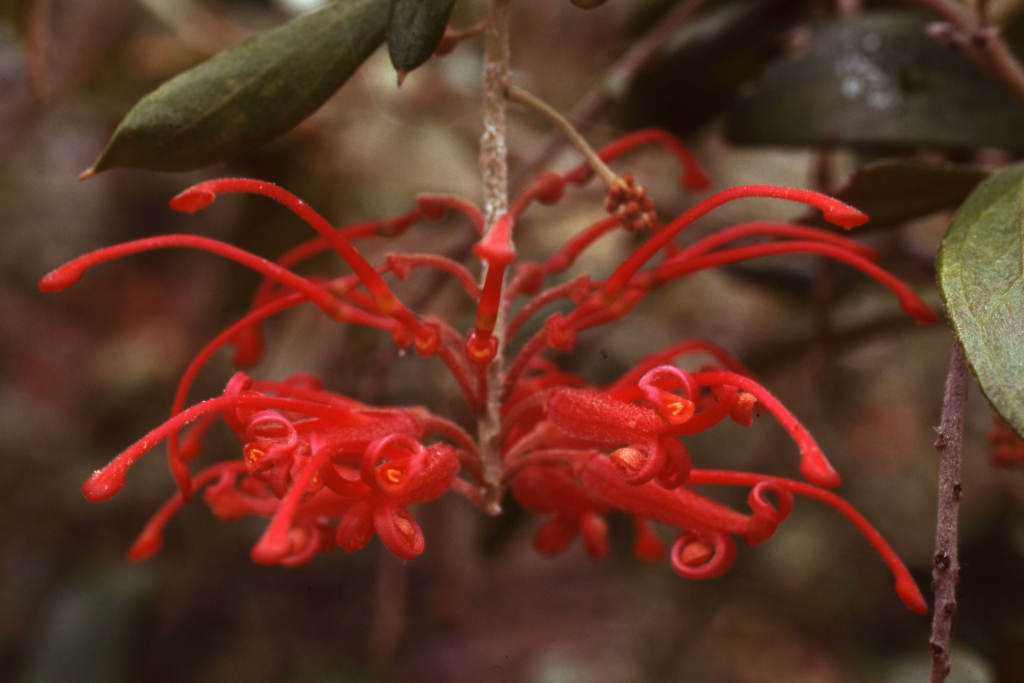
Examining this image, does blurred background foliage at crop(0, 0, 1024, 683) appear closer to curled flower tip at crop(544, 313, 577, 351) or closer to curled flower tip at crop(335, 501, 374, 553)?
curled flower tip at crop(544, 313, 577, 351)

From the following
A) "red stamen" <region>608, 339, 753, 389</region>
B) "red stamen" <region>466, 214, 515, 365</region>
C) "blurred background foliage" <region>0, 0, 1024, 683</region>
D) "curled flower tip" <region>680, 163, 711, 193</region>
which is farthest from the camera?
"blurred background foliage" <region>0, 0, 1024, 683</region>

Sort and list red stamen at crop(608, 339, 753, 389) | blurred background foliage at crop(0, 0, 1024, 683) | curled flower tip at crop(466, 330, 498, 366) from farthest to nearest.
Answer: blurred background foliage at crop(0, 0, 1024, 683), red stamen at crop(608, 339, 753, 389), curled flower tip at crop(466, 330, 498, 366)

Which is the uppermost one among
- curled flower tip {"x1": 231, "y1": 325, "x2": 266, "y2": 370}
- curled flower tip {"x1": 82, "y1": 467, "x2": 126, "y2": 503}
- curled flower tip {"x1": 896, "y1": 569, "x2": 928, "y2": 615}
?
curled flower tip {"x1": 82, "y1": 467, "x2": 126, "y2": 503}

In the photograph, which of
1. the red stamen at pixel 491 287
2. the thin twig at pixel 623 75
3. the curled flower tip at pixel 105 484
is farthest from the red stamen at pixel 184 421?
the thin twig at pixel 623 75

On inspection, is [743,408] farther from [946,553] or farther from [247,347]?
[247,347]

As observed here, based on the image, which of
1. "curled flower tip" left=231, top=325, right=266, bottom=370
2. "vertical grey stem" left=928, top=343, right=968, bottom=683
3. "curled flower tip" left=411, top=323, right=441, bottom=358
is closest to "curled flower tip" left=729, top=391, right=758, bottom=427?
"vertical grey stem" left=928, top=343, right=968, bottom=683

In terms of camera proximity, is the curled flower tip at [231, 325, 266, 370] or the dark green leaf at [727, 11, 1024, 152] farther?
the dark green leaf at [727, 11, 1024, 152]

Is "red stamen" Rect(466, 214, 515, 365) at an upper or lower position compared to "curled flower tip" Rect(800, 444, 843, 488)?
upper
